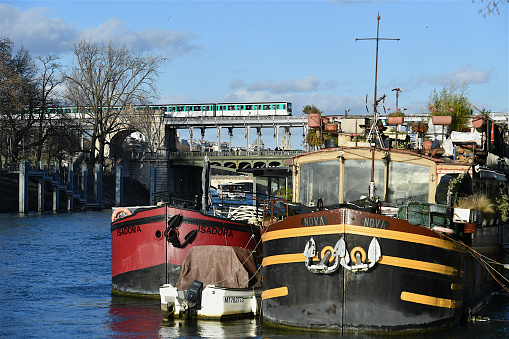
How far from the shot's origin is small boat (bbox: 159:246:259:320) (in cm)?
→ 1853

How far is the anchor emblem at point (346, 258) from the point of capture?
15.5 meters

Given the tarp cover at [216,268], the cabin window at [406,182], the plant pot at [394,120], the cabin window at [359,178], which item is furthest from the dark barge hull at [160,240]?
the plant pot at [394,120]

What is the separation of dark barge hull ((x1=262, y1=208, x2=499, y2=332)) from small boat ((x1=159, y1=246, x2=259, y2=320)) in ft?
7.25

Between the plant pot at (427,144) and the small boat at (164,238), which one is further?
the plant pot at (427,144)

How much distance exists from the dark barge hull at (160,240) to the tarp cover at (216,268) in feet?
5.38

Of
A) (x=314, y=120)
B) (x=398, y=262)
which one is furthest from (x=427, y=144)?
(x=398, y=262)

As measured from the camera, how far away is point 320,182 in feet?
64.4

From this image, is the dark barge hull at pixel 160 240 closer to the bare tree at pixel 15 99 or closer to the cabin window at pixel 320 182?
the cabin window at pixel 320 182

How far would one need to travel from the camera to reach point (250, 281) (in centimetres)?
1947

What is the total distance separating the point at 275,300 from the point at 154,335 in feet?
8.92

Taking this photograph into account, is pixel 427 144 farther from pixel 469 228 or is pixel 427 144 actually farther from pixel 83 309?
pixel 83 309

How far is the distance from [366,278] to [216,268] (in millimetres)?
4692

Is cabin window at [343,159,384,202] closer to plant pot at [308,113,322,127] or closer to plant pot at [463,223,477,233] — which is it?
plant pot at [463,223,477,233]

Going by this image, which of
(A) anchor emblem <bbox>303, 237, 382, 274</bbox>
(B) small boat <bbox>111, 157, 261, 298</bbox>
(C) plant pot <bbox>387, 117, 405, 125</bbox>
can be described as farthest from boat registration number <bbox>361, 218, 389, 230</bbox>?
(C) plant pot <bbox>387, 117, 405, 125</bbox>
